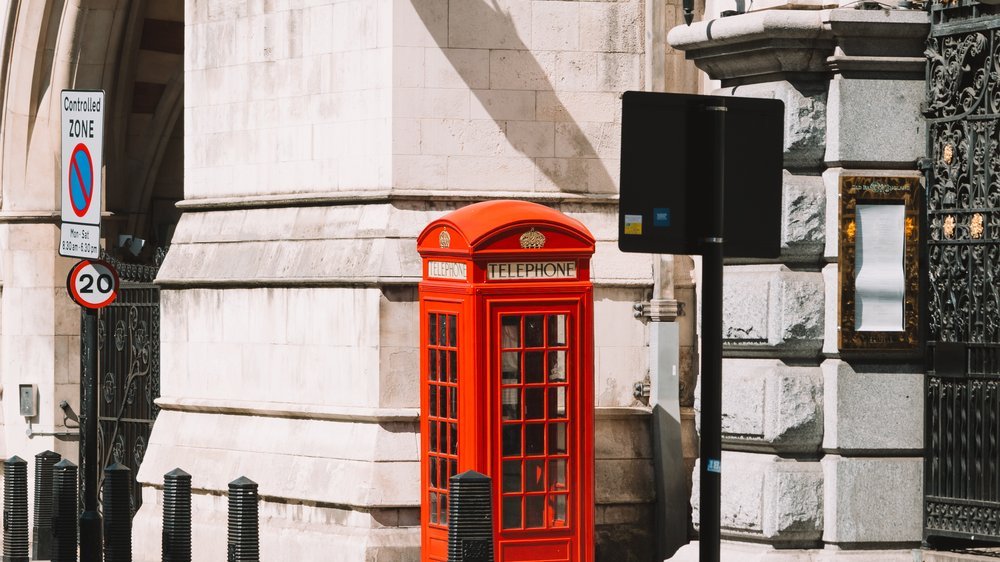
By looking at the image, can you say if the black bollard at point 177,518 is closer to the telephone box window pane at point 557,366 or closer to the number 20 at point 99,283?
the number 20 at point 99,283

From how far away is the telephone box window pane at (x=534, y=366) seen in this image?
12062 mm

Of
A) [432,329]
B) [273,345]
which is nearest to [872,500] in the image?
[432,329]

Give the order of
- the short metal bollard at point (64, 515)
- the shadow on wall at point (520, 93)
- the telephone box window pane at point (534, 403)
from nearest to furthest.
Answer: the telephone box window pane at point (534, 403) < the short metal bollard at point (64, 515) < the shadow on wall at point (520, 93)

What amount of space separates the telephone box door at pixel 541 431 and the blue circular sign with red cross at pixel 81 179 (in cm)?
265

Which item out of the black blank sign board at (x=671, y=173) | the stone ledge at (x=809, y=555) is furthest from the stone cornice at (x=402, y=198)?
the black blank sign board at (x=671, y=173)

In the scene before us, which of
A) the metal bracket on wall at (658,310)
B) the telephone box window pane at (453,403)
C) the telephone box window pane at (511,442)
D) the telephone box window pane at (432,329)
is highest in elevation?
the metal bracket on wall at (658,310)

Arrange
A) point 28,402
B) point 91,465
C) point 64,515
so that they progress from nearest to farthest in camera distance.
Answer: point 91,465 < point 64,515 < point 28,402

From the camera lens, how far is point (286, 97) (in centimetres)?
1490

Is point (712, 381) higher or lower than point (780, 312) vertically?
lower

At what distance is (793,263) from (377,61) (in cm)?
520

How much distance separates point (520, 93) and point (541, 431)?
3.14 meters

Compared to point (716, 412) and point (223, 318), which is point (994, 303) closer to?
point (716, 412)

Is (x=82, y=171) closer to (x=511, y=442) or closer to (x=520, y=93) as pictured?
(x=511, y=442)

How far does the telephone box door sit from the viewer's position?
12.0 m
